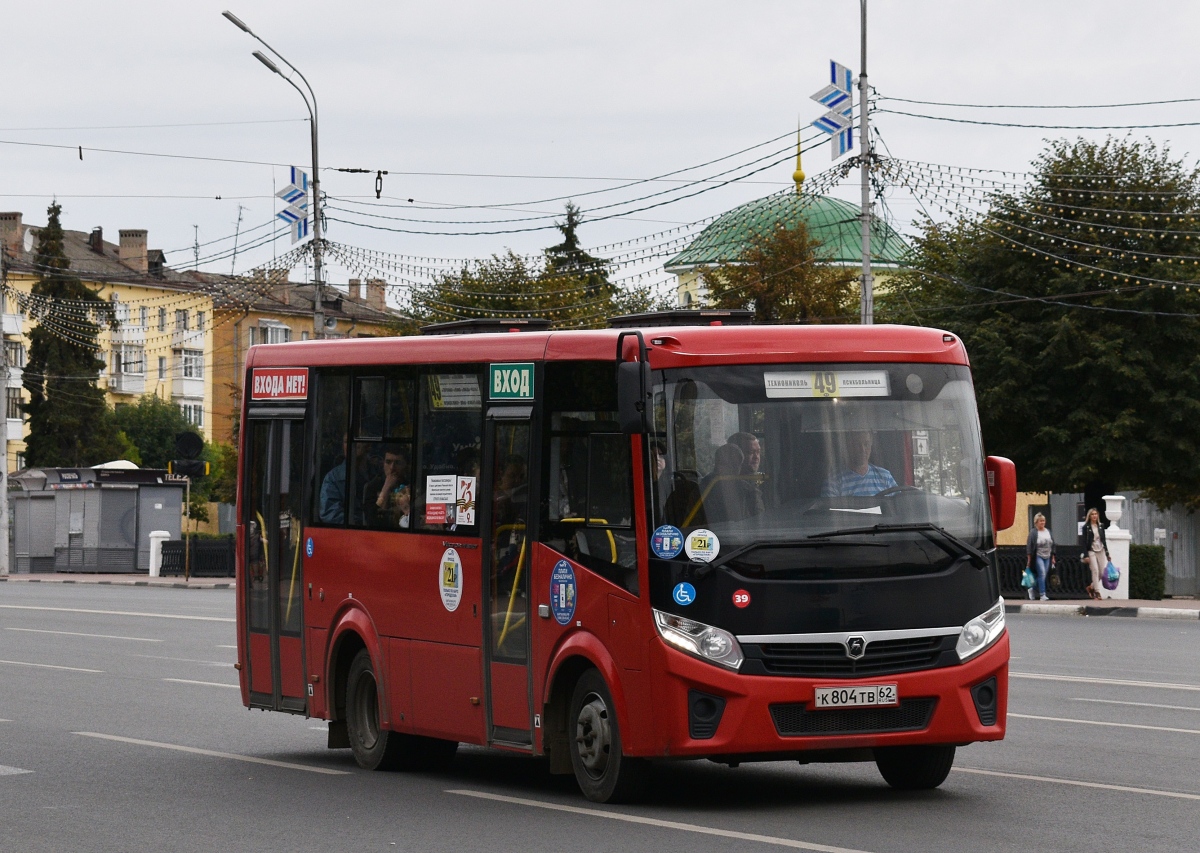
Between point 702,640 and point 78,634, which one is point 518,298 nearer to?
point 78,634

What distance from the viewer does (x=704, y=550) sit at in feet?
33.0

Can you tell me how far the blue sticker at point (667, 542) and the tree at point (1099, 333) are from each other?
34.9 m

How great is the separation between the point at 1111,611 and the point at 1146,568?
3818mm

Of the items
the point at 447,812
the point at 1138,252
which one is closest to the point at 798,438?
the point at 447,812

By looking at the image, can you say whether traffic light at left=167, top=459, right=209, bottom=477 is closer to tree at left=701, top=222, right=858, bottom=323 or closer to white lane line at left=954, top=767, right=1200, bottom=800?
tree at left=701, top=222, right=858, bottom=323

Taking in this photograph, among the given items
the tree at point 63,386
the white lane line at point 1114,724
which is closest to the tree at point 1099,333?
the white lane line at point 1114,724

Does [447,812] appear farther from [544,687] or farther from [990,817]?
[990,817]

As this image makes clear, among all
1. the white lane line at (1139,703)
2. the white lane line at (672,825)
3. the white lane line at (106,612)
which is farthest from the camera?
the white lane line at (106,612)

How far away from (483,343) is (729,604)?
2.74 meters

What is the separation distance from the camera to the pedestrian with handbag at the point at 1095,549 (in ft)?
116

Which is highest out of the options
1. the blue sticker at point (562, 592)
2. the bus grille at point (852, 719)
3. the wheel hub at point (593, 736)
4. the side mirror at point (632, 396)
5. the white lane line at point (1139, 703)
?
the side mirror at point (632, 396)

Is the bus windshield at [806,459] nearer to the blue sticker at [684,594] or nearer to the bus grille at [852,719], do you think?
the blue sticker at [684,594]

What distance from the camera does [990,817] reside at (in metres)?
9.93

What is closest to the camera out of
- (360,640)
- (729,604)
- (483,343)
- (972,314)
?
(729,604)
